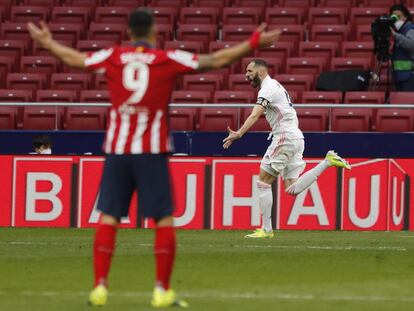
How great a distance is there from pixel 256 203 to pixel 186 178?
1068 millimetres

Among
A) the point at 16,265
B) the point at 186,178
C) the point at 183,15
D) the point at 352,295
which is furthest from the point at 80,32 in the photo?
the point at 352,295

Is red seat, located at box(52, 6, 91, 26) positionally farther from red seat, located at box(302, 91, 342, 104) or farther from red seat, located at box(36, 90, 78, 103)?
red seat, located at box(302, 91, 342, 104)

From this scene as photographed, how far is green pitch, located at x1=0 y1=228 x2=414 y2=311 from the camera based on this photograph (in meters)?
9.50

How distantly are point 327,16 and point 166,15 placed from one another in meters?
3.11

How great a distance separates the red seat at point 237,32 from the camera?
79.1 ft

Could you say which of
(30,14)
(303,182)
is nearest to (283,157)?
(303,182)

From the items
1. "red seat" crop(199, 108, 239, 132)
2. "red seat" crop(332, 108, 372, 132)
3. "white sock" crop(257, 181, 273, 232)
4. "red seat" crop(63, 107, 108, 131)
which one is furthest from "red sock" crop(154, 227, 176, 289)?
"red seat" crop(63, 107, 108, 131)

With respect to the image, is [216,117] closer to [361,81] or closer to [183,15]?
[361,81]

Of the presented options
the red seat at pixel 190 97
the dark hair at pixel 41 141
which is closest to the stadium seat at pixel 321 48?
the red seat at pixel 190 97

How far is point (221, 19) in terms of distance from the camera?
25219mm

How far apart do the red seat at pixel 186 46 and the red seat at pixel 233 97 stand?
6.40ft

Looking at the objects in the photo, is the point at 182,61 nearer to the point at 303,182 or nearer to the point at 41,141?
the point at 303,182

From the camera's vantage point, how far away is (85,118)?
21.0 meters

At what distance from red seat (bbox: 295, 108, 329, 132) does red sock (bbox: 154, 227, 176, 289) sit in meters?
11.3
